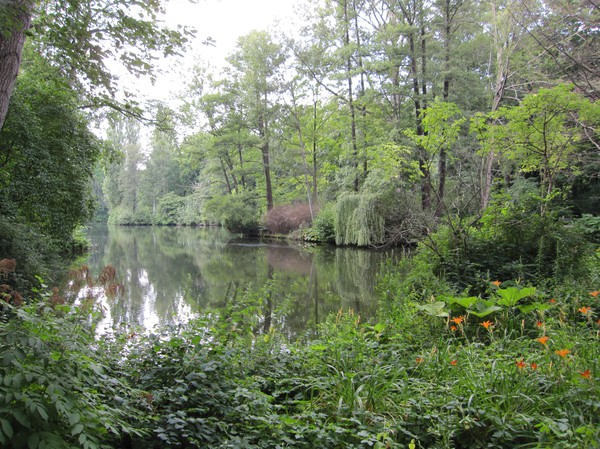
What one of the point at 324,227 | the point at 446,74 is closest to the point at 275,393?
the point at 446,74

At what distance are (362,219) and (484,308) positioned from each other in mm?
11521

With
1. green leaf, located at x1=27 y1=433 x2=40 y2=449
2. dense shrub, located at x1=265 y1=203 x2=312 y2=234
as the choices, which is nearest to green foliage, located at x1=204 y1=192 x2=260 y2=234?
dense shrub, located at x1=265 y1=203 x2=312 y2=234

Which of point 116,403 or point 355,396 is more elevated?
point 116,403

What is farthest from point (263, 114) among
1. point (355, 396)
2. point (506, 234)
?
point (355, 396)

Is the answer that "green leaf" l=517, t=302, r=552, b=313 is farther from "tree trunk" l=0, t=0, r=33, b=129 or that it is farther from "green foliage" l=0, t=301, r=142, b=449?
"tree trunk" l=0, t=0, r=33, b=129

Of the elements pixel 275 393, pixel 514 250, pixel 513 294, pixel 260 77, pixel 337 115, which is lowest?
pixel 275 393

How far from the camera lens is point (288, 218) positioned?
68.6 feet

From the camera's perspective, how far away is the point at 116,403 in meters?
1.81

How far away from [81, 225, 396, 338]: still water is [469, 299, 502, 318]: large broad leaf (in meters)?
1.82

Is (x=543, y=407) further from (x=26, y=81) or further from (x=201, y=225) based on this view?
(x=201, y=225)

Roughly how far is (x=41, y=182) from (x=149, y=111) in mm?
2736

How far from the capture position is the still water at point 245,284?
5.66 m

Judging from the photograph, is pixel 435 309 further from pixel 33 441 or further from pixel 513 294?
pixel 33 441

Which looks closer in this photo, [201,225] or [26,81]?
[26,81]
